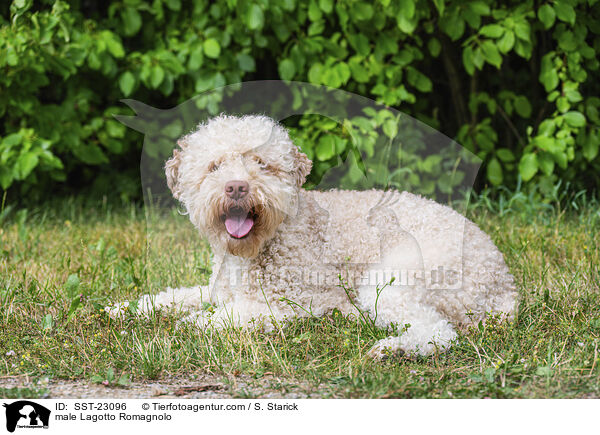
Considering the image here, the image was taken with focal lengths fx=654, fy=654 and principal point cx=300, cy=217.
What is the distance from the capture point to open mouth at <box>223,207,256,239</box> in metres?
2.95

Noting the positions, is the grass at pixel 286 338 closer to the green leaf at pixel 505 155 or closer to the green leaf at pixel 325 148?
the green leaf at pixel 325 148

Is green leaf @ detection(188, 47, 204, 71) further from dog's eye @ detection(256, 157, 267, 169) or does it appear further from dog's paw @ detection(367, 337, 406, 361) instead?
dog's paw @ detection(367, 337, 406, 361)

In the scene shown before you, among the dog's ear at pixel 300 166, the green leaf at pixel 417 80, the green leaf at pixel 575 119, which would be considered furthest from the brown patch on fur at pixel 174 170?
the green leaf at pixel 575 119

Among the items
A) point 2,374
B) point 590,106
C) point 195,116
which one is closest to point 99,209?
point 195,116

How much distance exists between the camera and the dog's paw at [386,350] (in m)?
2.79

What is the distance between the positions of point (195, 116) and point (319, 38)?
1.17 m

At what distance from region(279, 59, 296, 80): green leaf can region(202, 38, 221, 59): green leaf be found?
0.50m

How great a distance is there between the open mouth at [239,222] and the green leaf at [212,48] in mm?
2407

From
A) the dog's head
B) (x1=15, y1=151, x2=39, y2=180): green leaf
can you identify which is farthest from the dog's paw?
(x1=15, y1=151, x2=39, y2=180): green leaf

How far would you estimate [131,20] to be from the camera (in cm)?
542

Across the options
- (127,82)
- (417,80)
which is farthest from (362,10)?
(127,82)

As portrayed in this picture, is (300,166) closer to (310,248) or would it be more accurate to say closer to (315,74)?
(310,248)
